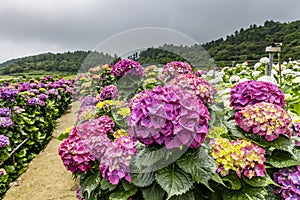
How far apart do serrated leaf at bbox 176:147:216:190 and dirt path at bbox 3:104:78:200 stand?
7.47 feet

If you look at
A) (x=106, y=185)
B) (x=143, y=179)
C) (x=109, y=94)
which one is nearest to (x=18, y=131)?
(x=109, y=94)

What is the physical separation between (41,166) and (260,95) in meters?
3.32

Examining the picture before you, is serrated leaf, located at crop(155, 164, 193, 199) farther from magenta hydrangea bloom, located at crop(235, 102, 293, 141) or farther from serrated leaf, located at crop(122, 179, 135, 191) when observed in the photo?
magenta hydrangea bloom, located at crop(235, 102, 293, 141)

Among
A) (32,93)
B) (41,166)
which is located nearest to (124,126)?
(41,166)

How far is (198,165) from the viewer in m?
0.92

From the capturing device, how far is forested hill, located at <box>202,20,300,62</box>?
31.1 feet

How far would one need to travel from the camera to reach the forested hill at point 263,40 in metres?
9.49

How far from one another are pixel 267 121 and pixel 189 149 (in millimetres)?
388

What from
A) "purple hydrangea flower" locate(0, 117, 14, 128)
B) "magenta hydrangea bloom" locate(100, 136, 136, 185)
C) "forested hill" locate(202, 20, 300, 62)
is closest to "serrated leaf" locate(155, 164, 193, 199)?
"magenta hydrangea bloom" locate(100, 136, 136, 185)

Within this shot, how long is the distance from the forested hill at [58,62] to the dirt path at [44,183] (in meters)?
1.31

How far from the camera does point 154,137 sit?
879mm

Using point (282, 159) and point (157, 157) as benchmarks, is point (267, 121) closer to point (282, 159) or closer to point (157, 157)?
point (282, 159)

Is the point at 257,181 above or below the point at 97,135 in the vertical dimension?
below

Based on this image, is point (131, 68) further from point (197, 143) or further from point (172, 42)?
point (197, 143)
